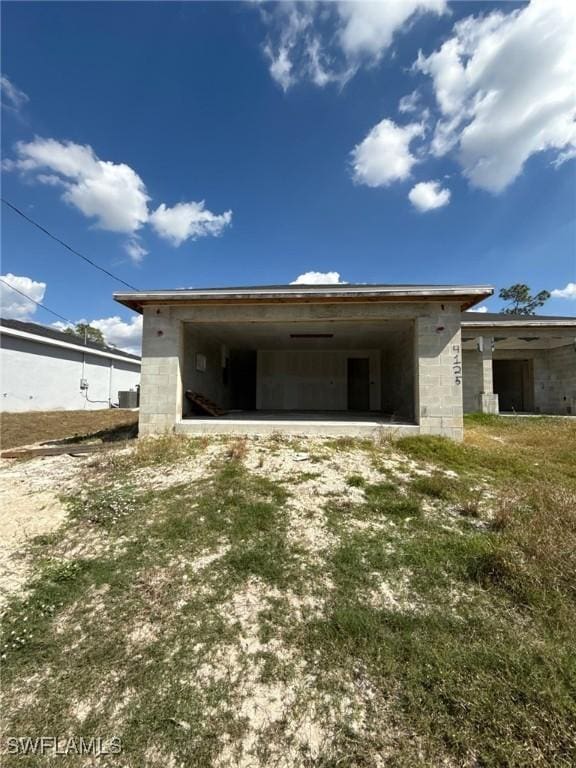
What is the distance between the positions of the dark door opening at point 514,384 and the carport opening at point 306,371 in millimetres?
8106

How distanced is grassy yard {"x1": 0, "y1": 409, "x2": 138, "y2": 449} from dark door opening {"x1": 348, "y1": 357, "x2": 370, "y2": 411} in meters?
8.37

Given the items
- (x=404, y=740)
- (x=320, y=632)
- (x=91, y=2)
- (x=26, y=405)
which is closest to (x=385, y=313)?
(x=320, y=632)

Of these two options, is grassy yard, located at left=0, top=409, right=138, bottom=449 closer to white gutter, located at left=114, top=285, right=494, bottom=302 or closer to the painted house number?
white gutter, located at left=114, top=285, right=494, bottom=302

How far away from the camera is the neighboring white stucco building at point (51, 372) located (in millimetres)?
14523

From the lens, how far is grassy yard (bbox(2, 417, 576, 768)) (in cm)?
171

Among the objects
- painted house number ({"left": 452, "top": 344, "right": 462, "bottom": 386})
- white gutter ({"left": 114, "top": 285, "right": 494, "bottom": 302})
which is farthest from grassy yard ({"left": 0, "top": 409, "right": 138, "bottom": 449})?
painted house number ({"left": 452, "top": 344, "right": 462, "bottom": 386})

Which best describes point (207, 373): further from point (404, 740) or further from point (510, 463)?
point (404, 740)

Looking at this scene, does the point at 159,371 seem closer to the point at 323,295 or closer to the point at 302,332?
the point at 323,295

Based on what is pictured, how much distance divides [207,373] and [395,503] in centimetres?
803

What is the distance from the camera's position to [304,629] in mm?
2371

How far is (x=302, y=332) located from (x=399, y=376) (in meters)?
3.47

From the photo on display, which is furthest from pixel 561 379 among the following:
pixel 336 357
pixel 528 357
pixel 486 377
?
pixel 336 357

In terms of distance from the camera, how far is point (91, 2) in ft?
23.4

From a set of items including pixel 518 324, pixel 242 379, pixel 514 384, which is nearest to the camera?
pixel 518 324
